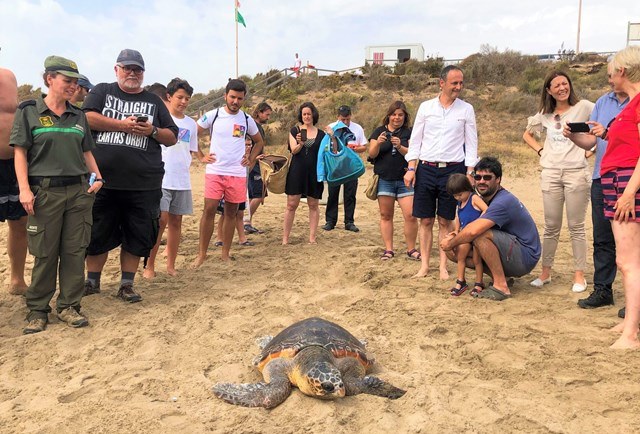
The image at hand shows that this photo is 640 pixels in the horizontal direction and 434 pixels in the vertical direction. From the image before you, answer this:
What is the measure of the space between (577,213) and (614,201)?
44.6 inches

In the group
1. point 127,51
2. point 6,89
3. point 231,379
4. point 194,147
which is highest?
point 127,51

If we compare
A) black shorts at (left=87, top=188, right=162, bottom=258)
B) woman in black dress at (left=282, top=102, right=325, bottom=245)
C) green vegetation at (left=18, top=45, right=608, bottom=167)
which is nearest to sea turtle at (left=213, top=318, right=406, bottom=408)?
black shorts at (left=87, top=188, right=162, bottom=258)

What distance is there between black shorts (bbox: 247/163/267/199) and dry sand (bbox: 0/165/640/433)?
214 cm

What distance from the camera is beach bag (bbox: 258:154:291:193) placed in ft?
22.2

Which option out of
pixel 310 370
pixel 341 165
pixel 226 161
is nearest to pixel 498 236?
pixel 310 370

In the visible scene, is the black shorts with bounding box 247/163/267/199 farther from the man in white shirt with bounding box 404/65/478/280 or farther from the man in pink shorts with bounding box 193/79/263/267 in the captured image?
the man in white shirt with bounding box 404/65/478/280

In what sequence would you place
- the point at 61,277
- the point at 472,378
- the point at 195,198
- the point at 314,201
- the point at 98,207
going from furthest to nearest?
the point at 195,198 < the point at 314,201 < the point at 98,207 < the point at 61,277 < the point at 472,378

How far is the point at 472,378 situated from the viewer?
3074mm

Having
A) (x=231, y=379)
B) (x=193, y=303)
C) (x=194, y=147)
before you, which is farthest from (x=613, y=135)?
(x=194, y=147)

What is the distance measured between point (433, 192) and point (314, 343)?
2.60 m

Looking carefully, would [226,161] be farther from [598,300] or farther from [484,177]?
[598,300]

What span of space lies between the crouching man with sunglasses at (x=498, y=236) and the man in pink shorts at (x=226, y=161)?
2.40 metres

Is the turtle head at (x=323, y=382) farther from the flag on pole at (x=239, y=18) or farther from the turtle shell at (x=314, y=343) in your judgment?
the flag on pole at (x=239, y=18)

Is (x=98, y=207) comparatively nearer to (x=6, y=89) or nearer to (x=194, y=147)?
(x=6, y=89)
